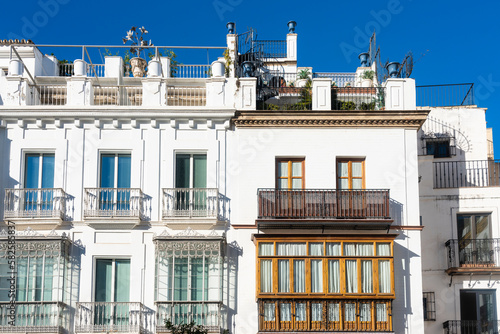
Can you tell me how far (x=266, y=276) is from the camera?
2670 centimetres

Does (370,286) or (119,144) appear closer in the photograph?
(370,286)

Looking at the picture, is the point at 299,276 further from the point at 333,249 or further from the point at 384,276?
the point at 384,276

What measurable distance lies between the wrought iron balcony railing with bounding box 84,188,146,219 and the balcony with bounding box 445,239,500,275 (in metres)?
10.3

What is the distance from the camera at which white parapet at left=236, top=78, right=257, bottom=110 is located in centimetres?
2870

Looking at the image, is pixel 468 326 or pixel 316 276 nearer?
pixel 316 276

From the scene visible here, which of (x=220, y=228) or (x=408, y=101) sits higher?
(x=408, y=101)

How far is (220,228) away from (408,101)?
7.49 metres

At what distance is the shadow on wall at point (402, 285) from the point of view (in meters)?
26.7

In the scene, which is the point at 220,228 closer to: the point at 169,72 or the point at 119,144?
the point at 119,144

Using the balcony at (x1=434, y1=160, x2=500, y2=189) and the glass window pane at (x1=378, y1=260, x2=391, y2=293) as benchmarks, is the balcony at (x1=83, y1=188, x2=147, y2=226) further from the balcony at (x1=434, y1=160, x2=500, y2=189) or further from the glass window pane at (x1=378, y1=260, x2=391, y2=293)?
the balcony at (x1=434, y1=160, x2=500, y2=189)

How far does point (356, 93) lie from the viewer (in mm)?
29906

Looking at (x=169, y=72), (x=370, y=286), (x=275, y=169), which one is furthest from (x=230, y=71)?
(x=370, y=286)

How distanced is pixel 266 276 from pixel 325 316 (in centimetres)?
215

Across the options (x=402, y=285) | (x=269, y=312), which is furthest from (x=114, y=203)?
(x=402, y=285)
